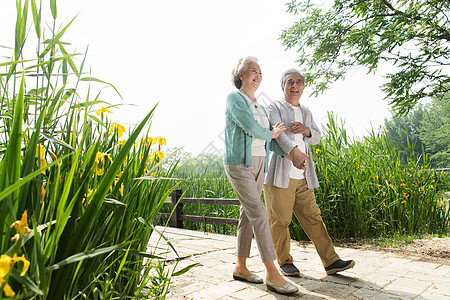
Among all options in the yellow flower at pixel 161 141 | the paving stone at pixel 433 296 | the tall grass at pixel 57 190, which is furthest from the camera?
the paving stone at pixel 433 296

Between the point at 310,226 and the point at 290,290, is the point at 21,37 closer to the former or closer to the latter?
the point at 290,290

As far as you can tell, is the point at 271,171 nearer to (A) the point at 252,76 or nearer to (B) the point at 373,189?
(A) the point at 252,76

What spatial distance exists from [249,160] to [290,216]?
28.3 inches

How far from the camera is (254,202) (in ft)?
8.57

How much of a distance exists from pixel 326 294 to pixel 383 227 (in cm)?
273

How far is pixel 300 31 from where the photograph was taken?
7945mm

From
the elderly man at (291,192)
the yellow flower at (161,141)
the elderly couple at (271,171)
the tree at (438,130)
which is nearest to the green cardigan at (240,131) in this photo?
the elderly couple at (271,171)

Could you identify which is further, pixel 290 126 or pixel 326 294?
pixel 290 126

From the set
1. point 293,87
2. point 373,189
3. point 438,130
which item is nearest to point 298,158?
point 293,87

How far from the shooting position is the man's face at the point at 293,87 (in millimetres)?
3094

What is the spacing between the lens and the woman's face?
2797mm

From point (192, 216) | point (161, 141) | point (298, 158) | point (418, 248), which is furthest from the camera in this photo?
point (192, 216)

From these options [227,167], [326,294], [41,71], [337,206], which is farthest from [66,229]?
[337,206]

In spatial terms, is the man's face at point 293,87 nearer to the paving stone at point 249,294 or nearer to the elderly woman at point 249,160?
the elderly woman at point 249,160
